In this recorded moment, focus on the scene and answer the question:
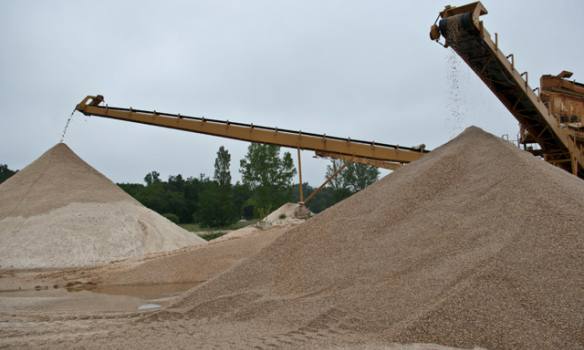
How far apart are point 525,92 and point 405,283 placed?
7.06m

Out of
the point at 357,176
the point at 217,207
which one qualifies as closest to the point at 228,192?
the point at 217,207

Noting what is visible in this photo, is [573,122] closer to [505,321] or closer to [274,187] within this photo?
[505,321]

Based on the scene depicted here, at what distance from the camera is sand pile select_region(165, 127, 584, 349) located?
12.7 feet

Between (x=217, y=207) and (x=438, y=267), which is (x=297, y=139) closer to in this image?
(x=438, y=267)

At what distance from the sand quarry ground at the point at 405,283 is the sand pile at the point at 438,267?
1 cm

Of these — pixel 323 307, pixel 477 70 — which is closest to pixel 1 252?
pixel 323 307

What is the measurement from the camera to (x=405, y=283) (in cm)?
468

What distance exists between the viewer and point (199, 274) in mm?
10234

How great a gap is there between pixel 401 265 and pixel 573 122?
9.81 meters

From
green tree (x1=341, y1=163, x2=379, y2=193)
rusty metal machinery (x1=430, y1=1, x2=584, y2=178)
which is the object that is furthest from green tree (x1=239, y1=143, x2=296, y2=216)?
rusty metal machinery (x1=430, y1=1, x2=584, y2=178)

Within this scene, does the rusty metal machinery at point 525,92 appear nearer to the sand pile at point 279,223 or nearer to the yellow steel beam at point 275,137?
the yellow steel beam at point 275,137

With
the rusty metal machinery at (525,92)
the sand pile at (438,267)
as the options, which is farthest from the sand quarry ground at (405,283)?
the rusty metal machinery at (525,92)

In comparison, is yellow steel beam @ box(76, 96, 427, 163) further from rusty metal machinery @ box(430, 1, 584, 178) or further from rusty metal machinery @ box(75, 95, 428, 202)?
rusty metal machinery @ box(430, 1, 584, 178)

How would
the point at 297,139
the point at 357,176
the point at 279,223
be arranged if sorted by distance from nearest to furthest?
the point at 297,139 < the point at 279,223 < the point at 357,176
